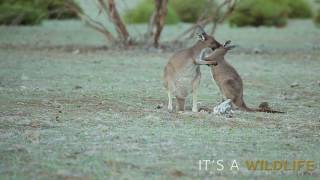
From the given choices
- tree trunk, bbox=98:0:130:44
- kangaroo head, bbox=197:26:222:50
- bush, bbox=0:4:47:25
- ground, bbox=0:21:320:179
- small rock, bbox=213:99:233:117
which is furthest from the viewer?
bush, bbox=0:4:47:25

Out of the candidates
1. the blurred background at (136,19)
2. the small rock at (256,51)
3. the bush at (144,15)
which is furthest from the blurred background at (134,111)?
the bush at (144,15)

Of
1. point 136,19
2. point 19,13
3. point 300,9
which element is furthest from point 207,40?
point 300,9

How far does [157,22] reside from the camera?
16.8m

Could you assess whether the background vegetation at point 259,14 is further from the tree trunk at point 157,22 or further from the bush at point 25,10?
the tree trunk at point 157,22

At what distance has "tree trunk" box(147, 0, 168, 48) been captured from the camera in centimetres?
1662

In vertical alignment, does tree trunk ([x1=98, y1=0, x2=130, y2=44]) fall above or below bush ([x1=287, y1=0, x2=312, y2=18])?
below

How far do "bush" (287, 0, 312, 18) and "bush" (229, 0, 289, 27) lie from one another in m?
3.86

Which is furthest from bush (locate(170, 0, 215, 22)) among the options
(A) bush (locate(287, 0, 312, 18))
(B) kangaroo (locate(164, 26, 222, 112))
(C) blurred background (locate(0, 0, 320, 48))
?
(B) kangaroo (locate(164, 26, 222, 112))

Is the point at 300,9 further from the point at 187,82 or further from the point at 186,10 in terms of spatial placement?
the point at 187,82

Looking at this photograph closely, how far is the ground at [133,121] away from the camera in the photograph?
5895 mm

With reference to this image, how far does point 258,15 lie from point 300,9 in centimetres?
509

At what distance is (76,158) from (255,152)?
1.40 meters

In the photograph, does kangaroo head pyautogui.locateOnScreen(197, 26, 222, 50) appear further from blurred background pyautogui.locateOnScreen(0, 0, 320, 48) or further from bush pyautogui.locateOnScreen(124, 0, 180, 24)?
bush pyautogui.locateOnScreen(124, 0, 180, 24)

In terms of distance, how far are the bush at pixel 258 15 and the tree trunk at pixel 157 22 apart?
9076 millimetres
